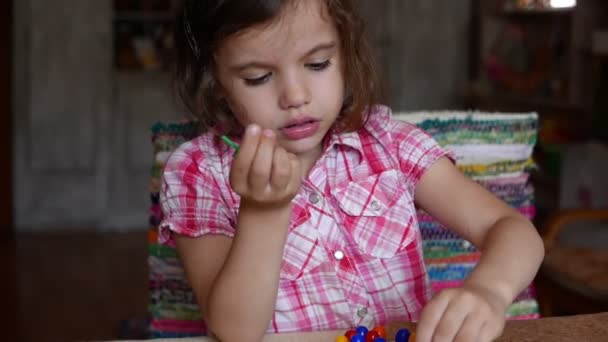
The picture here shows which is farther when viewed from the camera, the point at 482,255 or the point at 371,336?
the point at 482,255

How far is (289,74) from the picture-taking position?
0.97 metres

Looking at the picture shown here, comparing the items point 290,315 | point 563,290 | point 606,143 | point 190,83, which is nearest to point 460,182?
point 290,315

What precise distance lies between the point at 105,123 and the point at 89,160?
0.22m

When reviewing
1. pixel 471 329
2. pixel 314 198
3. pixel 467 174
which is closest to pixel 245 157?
pixel 471 329

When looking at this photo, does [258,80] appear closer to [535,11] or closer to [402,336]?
[402,336]

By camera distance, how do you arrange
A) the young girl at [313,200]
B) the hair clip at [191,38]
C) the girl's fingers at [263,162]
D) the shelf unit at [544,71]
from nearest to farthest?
the girl's fingers at [263,162]
the young girl at [313,200]
the hair clip at [191,38]
the shelf unit at [544,71]

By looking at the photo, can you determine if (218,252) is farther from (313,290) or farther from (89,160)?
(89,160)

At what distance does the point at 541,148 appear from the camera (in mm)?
3801

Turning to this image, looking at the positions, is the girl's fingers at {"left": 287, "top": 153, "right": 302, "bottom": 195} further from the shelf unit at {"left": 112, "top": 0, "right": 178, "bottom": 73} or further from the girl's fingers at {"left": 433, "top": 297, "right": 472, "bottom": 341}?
the shelf unit at {"left": 112, "top": 0, "right": 178, "bottom": 73}

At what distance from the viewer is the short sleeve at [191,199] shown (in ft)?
3.56

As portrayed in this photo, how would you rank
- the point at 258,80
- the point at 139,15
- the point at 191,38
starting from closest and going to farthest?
the point at 258,80
the point at 191,38
the point at 139,15

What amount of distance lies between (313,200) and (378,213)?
0.10m

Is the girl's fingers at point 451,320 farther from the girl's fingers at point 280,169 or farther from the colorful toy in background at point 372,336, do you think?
the girl's fingers at point 280,169

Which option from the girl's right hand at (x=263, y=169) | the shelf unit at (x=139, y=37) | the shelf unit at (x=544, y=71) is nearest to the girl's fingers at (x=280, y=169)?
the girl's right hand at (x=263, y=169)
